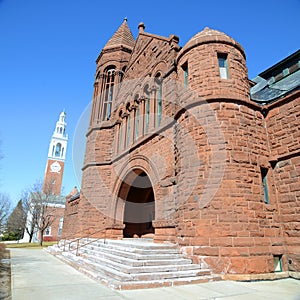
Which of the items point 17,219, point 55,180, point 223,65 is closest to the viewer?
point 223,65

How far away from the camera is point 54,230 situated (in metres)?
46.8

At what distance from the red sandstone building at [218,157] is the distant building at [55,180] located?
2946cm

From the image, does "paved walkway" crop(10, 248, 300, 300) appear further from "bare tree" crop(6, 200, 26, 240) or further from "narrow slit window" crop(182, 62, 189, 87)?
"bare tree" crop(6, 200, 26, 240)

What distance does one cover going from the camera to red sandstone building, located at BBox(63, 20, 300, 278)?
6555 millimetres

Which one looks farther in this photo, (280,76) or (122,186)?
(122,186)

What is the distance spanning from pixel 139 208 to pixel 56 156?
178 feet

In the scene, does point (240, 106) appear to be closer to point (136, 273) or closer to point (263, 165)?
point (263, 165)

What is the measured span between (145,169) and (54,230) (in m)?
42.9

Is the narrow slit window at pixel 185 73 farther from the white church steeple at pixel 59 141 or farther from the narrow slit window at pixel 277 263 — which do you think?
the white church steeple at pixel 59 141

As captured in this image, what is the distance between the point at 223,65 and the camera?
8.74 meters

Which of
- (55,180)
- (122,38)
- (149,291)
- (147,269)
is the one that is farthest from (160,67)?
(55,180)

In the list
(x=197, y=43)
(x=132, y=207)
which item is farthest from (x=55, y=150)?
(x=197, y=43)

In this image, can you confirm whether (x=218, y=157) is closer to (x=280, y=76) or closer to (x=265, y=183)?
(x=265, y=183)

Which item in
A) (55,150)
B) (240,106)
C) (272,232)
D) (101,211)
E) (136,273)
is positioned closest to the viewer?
(136,273)
